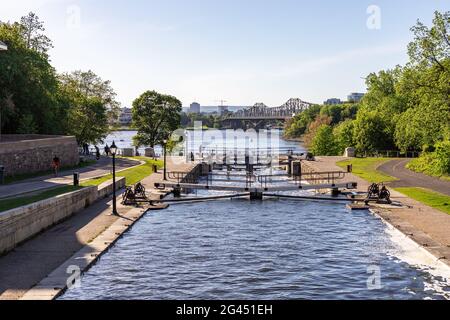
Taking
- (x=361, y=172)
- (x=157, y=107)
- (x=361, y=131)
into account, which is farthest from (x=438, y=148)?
(x=157, y=107)

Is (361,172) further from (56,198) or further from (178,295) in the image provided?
(178,295)

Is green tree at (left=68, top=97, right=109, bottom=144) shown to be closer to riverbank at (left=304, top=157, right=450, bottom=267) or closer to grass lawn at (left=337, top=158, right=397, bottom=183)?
grass lawn at (left=337, top=158, right=397, bottom=183)

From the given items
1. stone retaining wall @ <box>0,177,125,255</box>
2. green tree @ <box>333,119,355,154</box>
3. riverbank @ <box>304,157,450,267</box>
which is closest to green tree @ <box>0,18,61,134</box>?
stone retaining wall @ <box>0,177,125,255</box>

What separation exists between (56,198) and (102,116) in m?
52.3

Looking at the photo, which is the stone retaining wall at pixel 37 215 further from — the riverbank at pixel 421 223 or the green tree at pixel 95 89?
the green tree at pixel 95 89

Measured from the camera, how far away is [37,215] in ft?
82.5

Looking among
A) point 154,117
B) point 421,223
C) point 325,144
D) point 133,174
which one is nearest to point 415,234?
point 421,223

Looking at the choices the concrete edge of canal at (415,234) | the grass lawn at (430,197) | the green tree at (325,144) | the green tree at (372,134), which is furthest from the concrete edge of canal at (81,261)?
the green tree at (325,144)

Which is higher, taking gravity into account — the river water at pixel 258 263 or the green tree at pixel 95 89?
the green tree at pixel 95 89

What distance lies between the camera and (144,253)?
23609mm

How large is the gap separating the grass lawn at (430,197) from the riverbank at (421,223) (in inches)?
20.3

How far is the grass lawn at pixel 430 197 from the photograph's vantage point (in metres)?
33.0

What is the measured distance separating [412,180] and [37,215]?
32888mm

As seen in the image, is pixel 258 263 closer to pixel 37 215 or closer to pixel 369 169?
pixel 37 215
